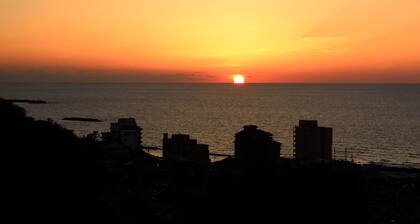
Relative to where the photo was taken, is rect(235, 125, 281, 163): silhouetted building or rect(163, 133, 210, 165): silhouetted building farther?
rect(163, 133, 210, 165): silhouetted building

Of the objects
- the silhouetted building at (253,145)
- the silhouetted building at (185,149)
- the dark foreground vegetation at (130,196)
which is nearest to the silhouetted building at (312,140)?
the silhouetted building at (185,149)

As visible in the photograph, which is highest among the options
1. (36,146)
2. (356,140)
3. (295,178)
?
(36,146)

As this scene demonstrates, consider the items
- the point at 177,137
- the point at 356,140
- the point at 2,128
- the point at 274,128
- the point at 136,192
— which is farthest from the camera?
the point at 274,128

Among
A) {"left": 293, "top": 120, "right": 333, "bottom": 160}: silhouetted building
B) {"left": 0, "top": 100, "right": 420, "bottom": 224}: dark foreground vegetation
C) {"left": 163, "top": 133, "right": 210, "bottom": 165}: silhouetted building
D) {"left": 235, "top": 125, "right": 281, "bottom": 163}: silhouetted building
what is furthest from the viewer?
{"left": 293, "top": 120, "right": 333, "bottom": 160}: silhouetted building

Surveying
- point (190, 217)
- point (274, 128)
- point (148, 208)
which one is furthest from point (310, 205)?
point (274, 128)

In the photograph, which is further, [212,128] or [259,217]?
[212,128]

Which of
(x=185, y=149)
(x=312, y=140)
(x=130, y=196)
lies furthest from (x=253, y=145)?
(x=312, y=140)

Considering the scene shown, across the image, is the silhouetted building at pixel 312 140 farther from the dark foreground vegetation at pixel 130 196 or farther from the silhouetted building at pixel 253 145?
the dark foreground vegetation at pixel 130 196

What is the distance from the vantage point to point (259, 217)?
52.3 feet

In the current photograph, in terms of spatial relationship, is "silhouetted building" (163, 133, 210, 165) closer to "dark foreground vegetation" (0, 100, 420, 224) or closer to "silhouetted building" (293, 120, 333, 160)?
"silhouetted building" (293, 120, 333, 160)

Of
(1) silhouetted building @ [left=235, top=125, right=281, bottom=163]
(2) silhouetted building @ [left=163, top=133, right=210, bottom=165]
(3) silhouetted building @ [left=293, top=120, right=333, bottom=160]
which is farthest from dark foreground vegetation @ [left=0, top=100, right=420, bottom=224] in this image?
(3) silhouetted building @ [left=293, top=120, right=333, bottom=160]

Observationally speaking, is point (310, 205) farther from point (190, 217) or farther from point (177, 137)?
point (177, 137)

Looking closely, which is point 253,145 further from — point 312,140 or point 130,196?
point 312,140

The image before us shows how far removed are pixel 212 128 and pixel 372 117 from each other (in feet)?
142
